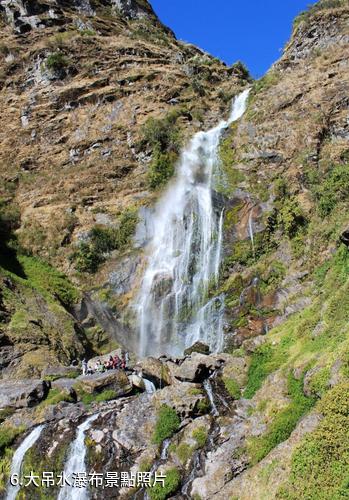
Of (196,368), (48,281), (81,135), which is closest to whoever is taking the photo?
(196,368)

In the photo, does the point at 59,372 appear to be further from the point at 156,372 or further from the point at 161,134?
the point at 161,134

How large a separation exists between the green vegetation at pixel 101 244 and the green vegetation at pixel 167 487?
59.5ft

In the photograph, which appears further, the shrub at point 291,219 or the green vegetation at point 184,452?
the shrub at point 291,219

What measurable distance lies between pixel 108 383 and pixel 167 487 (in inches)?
219

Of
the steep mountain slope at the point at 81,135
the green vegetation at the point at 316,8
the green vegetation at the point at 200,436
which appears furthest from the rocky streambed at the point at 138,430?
the green vegetation at the point at 316,8

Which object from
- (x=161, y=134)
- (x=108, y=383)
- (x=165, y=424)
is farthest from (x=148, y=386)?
(x=161, y=134)

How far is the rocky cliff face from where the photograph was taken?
42.9 feet

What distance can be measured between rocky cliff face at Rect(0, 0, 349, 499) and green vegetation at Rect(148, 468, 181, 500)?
0.04 meters

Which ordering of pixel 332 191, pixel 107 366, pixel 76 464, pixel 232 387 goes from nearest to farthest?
pixel 76 464 → pixel 232 387 → pixel 107 366 → pixel 332 191

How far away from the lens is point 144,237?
101 feet

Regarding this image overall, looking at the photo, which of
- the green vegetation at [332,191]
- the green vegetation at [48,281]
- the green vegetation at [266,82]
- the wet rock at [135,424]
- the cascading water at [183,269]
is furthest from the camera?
the green vegetation at [266,82]

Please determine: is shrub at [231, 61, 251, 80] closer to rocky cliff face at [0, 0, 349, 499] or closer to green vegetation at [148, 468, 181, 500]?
rocky cliff face at [0, 0, 349, 499]

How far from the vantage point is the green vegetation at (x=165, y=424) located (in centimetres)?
1441

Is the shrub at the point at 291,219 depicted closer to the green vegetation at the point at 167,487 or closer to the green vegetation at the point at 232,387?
the green vegetation at the point at 232,387
